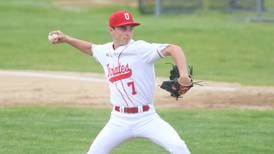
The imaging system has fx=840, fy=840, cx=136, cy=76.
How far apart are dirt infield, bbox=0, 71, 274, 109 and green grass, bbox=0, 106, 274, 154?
2.56ft

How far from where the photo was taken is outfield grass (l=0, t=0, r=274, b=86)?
20498 mm

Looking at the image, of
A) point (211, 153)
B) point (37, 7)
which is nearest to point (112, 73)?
point (211, 153)

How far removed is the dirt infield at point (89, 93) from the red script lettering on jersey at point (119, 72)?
6513mm

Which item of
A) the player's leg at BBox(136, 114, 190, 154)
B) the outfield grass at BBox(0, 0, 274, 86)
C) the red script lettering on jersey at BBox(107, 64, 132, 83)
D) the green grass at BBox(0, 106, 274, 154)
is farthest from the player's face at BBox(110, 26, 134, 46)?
the outfield grass at BBox(0, 0, 274, 86)

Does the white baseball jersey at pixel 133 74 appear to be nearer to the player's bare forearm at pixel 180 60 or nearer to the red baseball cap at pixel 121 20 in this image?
the red baseball cap at pixel 121 20

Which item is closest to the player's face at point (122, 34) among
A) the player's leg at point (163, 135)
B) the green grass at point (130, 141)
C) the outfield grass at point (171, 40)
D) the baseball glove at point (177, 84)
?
the baseball glove at point (177, 84)

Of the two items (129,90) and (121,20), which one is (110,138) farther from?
(121,20)

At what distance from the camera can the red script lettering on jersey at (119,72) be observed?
322 inches

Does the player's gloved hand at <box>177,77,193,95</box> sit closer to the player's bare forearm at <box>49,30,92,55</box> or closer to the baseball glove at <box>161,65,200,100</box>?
the baseball glove at <box>161,65,200,100</box>

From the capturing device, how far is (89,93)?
16266 millimetres

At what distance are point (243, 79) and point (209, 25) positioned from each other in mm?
9601

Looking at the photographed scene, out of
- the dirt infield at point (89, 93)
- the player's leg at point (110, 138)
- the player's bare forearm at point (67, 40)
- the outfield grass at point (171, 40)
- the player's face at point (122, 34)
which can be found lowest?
the outfield grass at point (171, 40)

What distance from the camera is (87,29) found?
90.5 feet

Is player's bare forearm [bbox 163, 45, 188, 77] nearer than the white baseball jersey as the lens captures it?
Yes
